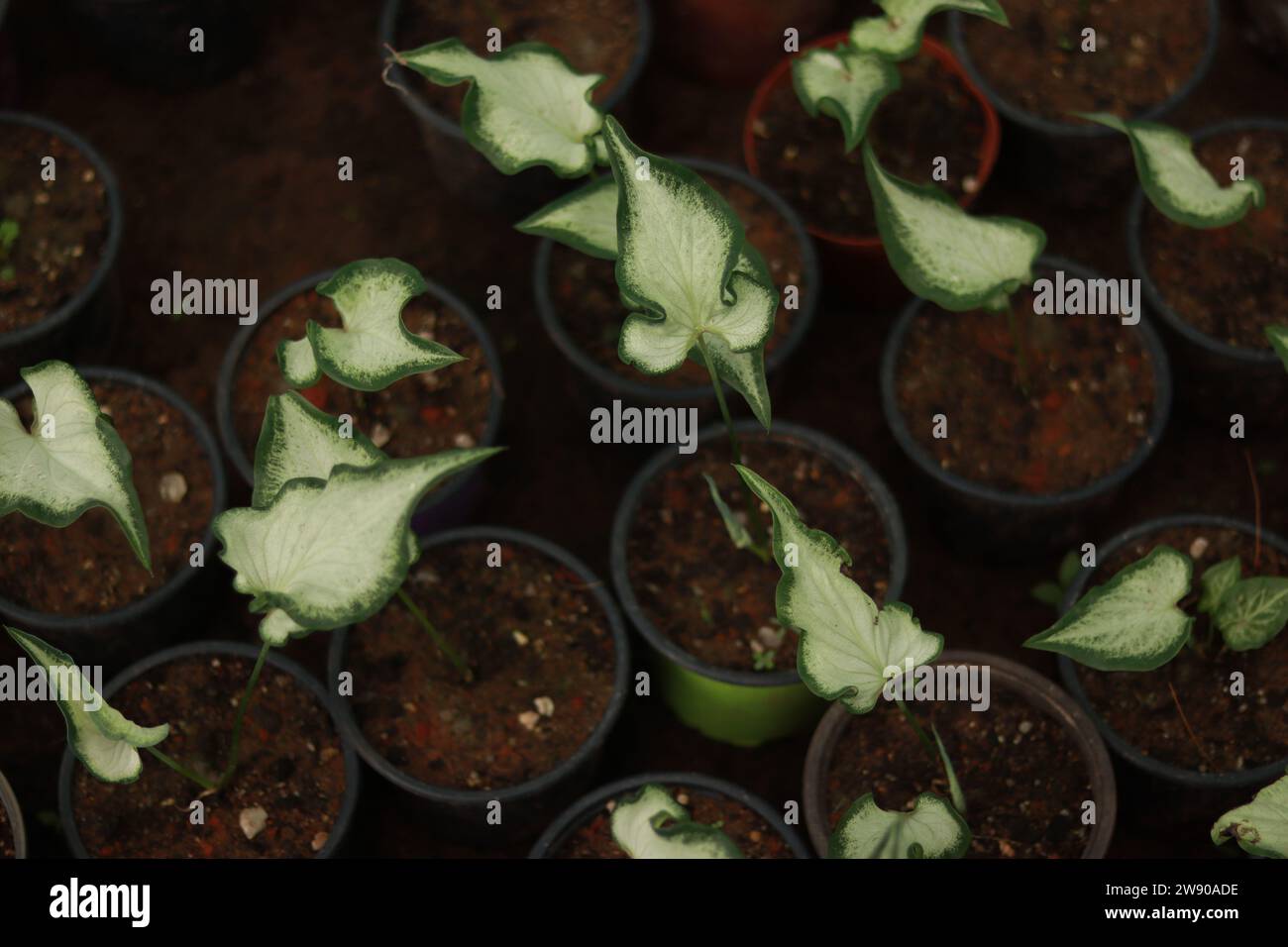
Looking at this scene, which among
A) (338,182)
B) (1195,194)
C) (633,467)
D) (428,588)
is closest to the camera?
(1195,194)

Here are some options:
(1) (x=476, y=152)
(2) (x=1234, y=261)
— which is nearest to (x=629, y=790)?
(1) (x=476, y=152)

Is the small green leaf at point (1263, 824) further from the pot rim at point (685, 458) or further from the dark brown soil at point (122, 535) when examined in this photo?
the dark brown soil at point (122, 535)

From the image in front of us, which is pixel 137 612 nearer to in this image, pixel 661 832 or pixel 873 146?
pixel 661 832

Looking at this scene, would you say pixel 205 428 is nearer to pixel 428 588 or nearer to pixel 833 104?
pixel 428 588

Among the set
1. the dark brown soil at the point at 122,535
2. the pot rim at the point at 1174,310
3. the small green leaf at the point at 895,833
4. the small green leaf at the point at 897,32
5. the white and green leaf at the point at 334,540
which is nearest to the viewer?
the white and green leaf at the point at 334,540

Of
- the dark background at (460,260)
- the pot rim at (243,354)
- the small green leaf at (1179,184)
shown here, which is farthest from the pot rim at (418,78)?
the small green leaf at (1179,184)
